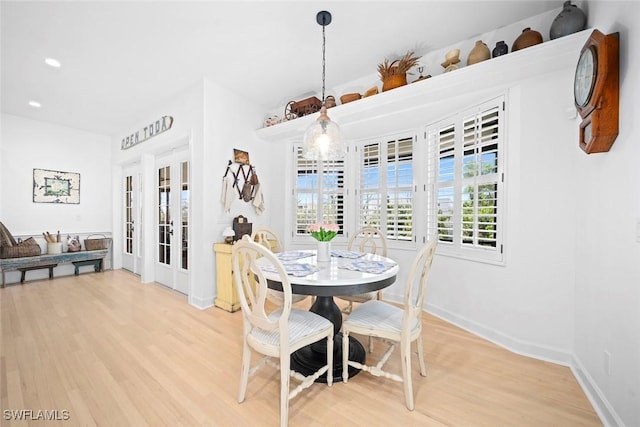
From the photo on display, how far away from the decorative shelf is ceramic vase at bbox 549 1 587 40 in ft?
0.49

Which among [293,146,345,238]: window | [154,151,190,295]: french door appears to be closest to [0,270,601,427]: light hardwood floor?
[154,151,190,295]: french door

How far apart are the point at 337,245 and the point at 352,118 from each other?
1.72 m

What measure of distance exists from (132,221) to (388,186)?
464 cm

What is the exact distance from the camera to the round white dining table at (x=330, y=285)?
5.04 ft

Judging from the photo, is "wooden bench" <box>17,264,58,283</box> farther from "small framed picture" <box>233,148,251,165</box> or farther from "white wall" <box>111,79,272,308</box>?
"small framed picture" <box>233,148,251,165</box>

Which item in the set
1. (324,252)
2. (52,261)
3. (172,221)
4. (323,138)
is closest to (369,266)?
(324,252)

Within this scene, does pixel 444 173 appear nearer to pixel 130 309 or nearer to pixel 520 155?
pixel 520 155

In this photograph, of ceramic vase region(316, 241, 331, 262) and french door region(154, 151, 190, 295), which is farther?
french door region(154, 151, 190, 295)

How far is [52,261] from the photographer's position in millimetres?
4168

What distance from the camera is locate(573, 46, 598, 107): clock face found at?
1.49 m

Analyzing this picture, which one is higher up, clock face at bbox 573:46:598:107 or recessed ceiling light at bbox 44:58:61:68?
recessed ceiling light at bbox 44:58:61:68

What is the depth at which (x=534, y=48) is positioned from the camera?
6.04 feet

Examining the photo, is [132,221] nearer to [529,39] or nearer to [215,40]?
[215,40]

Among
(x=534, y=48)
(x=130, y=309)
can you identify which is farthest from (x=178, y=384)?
(x=534, y=48)
